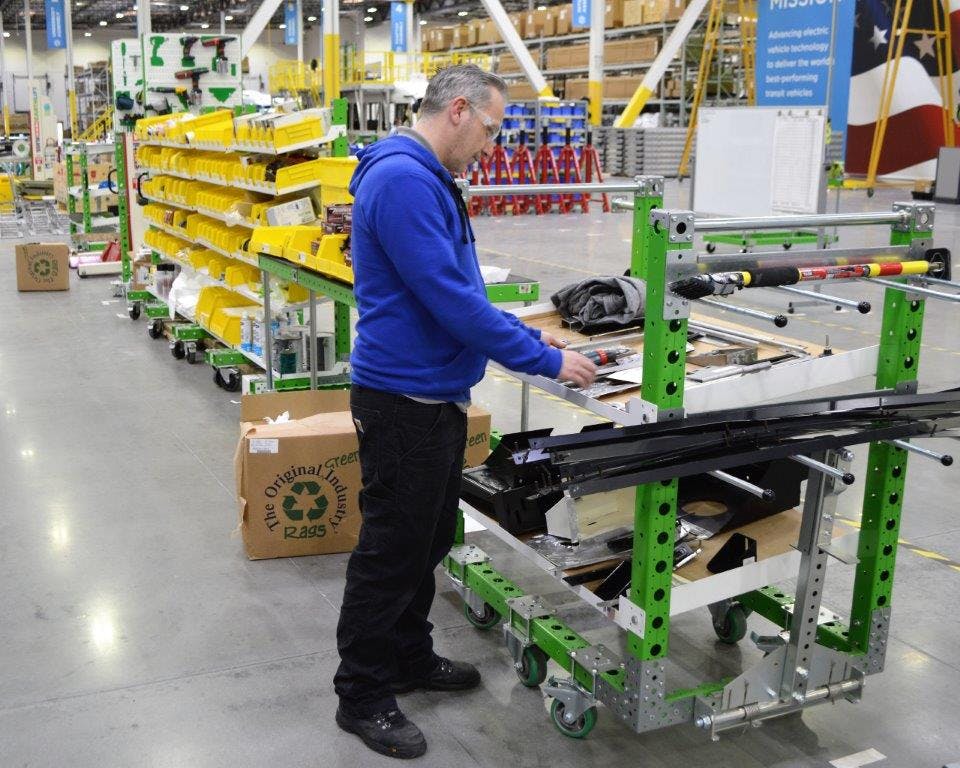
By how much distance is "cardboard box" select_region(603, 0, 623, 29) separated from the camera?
24.9 m

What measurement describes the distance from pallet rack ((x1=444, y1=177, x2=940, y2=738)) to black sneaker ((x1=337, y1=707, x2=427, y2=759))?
14.4 inches

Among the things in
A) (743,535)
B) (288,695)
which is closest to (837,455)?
(743,535)

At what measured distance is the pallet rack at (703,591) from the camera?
2.24 meters

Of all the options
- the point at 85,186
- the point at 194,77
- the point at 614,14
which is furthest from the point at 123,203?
the point at 614,14

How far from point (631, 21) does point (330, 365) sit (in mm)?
21146

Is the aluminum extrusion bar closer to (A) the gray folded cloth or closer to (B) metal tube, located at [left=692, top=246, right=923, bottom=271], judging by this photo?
(B) metal tube, located at [left=692, top=246, right=923, bottom=271]

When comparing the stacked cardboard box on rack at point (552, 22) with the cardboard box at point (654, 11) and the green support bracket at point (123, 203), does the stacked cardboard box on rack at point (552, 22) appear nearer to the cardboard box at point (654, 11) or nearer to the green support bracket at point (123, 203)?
the cardboard box at point (654, 11)

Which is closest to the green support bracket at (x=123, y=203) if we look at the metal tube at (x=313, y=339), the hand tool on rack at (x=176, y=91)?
the hand tool on rack at (x=176, y=91)

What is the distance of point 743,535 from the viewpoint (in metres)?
2.70

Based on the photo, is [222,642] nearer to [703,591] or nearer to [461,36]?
[703,591]

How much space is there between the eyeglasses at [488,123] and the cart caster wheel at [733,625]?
1639 mm

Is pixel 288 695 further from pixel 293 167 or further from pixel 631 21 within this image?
pixel 631 21

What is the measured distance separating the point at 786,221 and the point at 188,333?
5244 millimetres

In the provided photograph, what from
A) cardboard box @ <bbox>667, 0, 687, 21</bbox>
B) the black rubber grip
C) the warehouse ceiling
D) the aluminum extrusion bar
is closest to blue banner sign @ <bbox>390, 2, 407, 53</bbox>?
cardboard box @ <bbox>667, 0, 687, 21</bbox>
